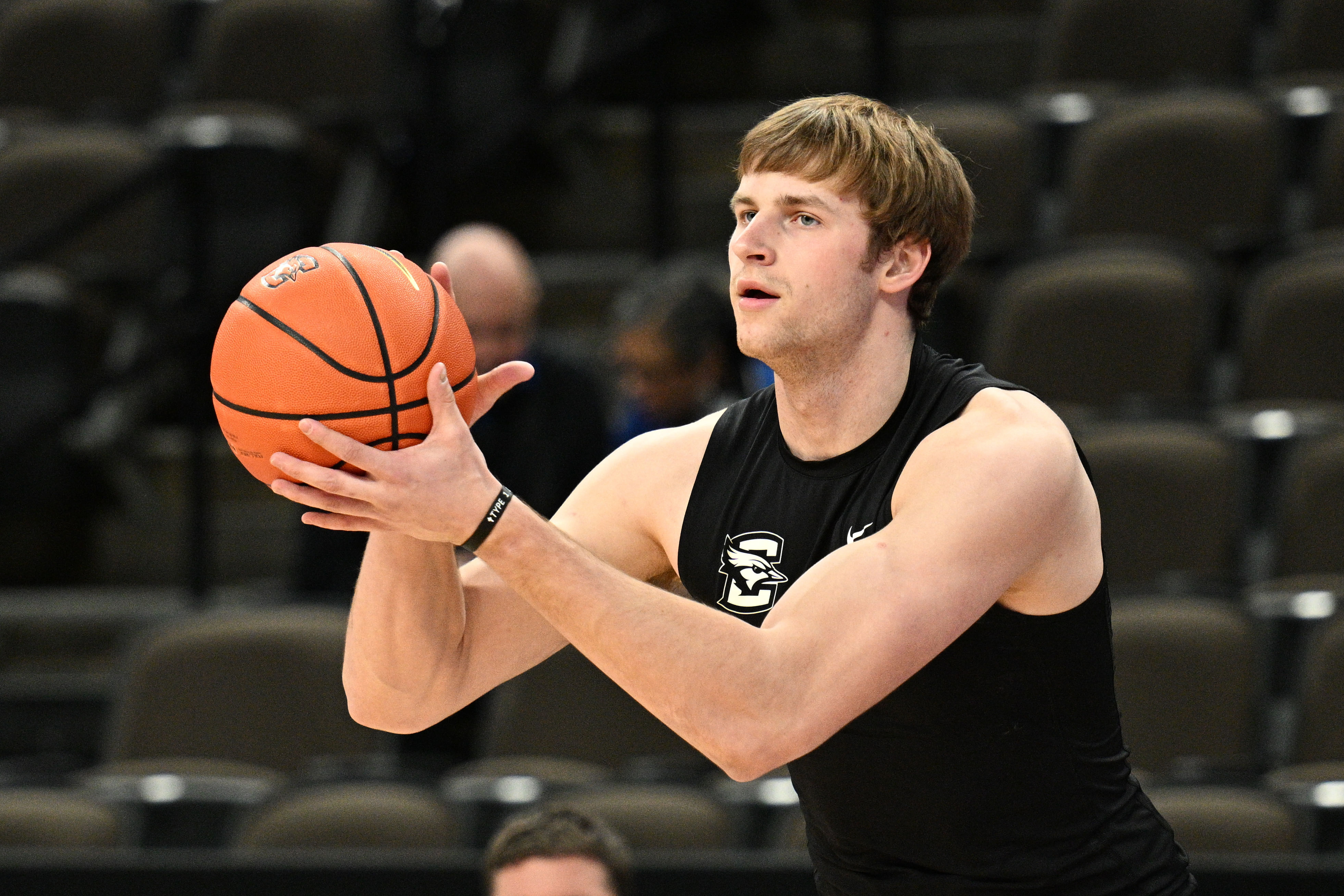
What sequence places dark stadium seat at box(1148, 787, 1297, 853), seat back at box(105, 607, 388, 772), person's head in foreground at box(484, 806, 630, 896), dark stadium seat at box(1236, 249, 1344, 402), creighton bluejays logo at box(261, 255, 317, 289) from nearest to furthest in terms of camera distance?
1. creighton bluejays logo at box(261, 255, 317, 289)
2. person's head in foreground at box(484, 806, 630, 896)
3. dark stadium seat at box(1148, 787, 1297, 853)
4. seat back at box(105, 607, 388, 772)
5. dark stadium seat at box(1236, 249, 1344, 402)

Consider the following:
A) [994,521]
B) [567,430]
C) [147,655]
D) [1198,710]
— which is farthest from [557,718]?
[994,521]

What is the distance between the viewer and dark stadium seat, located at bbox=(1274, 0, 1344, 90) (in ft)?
20.5

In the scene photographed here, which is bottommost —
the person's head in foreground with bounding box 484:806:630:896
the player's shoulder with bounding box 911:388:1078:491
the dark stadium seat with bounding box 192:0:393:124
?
the person's head in foreground with bounding box 484:806:630:896

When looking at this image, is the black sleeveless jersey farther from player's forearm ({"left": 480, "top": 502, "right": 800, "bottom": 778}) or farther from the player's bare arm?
player's forearm ({"left": 480, "top": 502, "right": 800, "bottom": 778})

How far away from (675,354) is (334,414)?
260 centimetres

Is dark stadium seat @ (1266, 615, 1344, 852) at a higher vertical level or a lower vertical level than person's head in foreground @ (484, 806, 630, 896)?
higher

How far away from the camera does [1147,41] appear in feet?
21.5

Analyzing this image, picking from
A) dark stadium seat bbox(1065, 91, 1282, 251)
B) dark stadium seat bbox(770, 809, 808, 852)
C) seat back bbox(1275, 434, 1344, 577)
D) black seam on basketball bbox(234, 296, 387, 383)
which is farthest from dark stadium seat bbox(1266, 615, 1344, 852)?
black seam on basketball bbox(234, 296, 387, 383)

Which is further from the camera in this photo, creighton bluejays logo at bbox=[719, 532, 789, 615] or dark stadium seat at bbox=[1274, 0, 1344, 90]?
dark stadium seat at bbox=[1274, 0, 1344, 90]

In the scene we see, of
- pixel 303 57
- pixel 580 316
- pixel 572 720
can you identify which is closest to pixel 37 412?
pixel 303 57

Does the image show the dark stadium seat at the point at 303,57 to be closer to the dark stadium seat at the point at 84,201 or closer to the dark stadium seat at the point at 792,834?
the dark stadium seat at the point at 84,201

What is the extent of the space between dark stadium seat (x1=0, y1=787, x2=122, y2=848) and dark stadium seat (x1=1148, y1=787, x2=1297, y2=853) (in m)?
2.56

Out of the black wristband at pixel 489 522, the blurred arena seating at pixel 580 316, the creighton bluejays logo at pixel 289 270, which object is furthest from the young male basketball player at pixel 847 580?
the blurred arena seating at pixel 580 316

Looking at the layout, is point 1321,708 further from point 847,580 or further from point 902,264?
point 847,580
